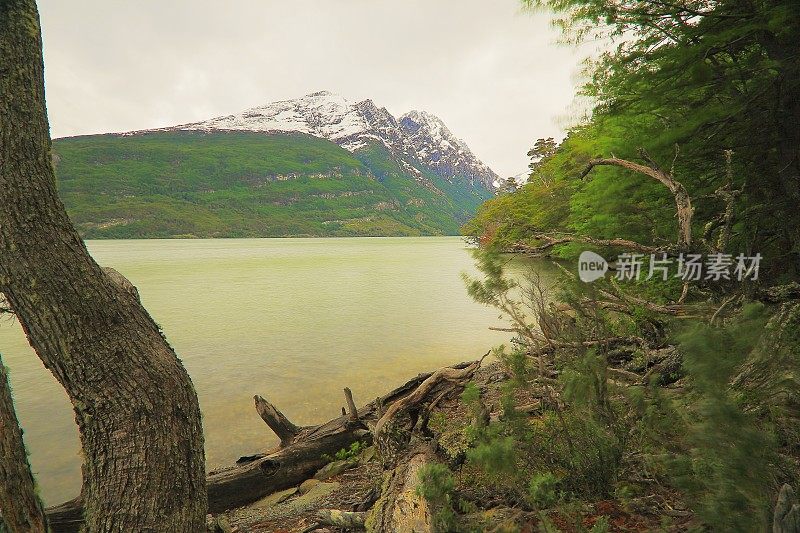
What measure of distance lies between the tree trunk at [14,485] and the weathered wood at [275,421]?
3075mm

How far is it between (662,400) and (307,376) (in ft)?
28.9

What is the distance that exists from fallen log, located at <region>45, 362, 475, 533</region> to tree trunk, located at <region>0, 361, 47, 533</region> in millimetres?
1224

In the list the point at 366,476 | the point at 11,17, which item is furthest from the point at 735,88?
the point at 11,17

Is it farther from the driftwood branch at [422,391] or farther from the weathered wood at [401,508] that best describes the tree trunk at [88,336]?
the driftwood branch at [422,391]

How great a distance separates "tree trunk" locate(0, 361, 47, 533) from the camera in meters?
3.00

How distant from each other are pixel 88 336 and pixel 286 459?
150 inches

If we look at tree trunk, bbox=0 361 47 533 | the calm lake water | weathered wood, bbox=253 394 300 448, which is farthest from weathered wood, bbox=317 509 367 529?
the calm lake water

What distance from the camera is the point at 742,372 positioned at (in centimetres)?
273

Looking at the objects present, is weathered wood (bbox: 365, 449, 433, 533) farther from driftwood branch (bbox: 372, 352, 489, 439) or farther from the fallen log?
the fallen log

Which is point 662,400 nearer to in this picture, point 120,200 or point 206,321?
point 206,321

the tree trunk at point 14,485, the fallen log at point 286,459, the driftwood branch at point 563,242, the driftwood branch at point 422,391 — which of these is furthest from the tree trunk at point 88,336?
the driftwood branch at point 563,242

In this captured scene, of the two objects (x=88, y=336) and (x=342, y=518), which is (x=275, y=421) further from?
(x=88, y=336)

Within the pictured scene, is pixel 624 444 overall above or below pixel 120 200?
below

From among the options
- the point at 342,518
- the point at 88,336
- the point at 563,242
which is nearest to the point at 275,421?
the point at 342,518
